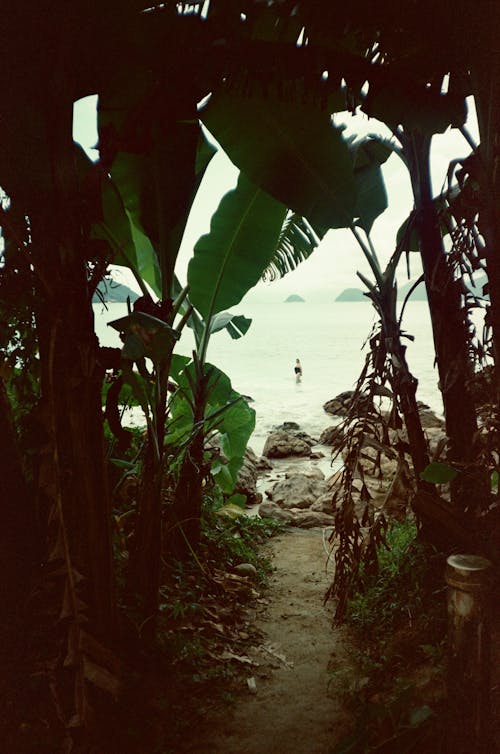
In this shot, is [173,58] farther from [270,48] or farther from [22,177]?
[22,177]

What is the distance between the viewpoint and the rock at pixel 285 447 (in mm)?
8906

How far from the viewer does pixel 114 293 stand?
107 inches

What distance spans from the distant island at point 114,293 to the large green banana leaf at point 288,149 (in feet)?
3.17

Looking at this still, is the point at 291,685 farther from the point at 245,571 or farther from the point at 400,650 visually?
the point at 245,571

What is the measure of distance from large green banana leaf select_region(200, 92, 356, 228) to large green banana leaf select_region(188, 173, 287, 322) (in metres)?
0.42

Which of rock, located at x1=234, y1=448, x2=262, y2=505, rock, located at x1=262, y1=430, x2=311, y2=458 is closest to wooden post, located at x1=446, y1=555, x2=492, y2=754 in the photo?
rock, located at x1=234, y1=448, x2=262, y2=505

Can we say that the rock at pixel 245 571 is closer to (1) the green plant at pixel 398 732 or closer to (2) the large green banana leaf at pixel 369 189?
(1) the green plant at pixel 398 732

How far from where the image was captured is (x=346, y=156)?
2.89 meters

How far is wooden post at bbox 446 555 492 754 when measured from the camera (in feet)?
6.17

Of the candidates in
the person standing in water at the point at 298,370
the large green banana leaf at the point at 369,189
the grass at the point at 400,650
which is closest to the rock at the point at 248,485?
the grass at the point at 400,650

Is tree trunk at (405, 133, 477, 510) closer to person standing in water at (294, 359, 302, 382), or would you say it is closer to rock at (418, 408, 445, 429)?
rock at (418, 408, 445, 429)

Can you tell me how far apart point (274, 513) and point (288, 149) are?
13.5 ft

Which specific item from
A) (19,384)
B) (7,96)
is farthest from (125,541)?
(7,96)

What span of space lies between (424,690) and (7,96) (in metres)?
3.05
